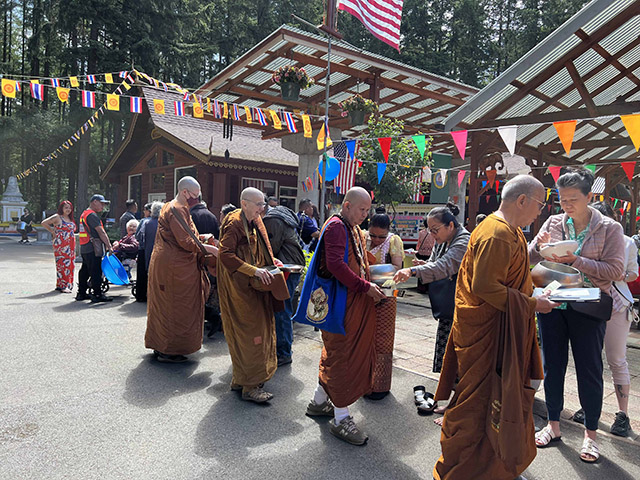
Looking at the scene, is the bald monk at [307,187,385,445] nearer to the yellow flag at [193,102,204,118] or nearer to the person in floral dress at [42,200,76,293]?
the person in floral dress at [42,200,76,293]

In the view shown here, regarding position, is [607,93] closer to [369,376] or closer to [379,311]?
[379,311]

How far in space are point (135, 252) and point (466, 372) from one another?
7935 mm

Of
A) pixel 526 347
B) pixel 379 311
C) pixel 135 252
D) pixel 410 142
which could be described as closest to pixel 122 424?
pixel 379 311

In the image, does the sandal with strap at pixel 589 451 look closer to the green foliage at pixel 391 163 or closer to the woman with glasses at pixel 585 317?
the woman with glasses at pixel 585 317

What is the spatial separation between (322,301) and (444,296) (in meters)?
1.13

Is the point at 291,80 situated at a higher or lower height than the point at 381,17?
lower

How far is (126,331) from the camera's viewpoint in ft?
20.3

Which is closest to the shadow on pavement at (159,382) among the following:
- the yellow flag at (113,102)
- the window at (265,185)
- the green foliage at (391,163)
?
the yellow flag at (113,102)

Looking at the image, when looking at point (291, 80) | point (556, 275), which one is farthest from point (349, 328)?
point (291, 80)

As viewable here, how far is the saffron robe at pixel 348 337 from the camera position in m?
3.26

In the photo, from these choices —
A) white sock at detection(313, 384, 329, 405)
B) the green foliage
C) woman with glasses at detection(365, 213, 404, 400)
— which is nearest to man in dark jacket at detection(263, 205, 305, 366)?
woman with glasses at detection(365, 213, 404, 400)

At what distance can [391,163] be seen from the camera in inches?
413

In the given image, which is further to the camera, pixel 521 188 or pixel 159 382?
pixel 159 382

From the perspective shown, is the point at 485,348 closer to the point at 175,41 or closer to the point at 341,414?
the point at 341,414
